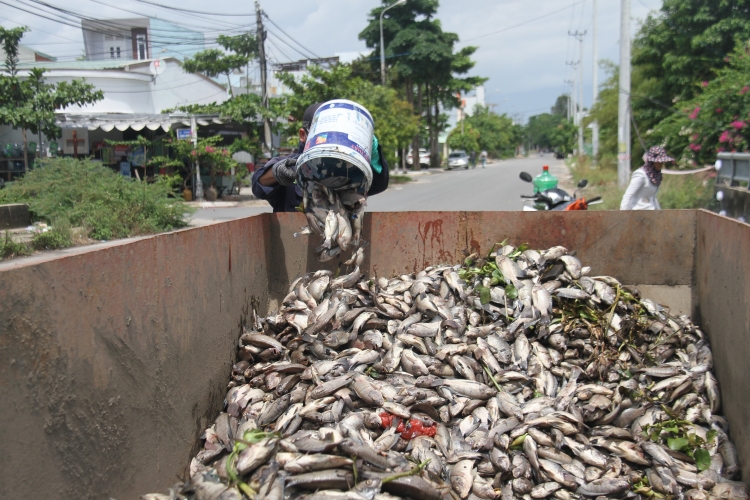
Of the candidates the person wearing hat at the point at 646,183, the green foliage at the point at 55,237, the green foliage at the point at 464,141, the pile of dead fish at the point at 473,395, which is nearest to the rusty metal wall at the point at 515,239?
the pile of dead fish at the point at 473,395

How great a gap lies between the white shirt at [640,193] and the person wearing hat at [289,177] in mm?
3227

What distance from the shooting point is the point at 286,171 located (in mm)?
4305

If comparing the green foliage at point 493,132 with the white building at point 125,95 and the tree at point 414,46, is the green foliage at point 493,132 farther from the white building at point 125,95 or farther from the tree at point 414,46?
the white building at point 125,95

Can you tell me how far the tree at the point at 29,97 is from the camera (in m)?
16.6

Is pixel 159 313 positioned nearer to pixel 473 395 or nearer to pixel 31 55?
pixel 473 395

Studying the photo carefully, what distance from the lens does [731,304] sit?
3.33 meters

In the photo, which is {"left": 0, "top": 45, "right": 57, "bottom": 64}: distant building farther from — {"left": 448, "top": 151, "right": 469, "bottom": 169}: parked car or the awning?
{"left": 448, "top": 151, "right": 469, "bottom": 169}: parked car

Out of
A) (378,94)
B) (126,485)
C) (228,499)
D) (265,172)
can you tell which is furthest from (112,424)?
(378,94)

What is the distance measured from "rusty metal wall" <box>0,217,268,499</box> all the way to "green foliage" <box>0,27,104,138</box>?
1604 centimetres

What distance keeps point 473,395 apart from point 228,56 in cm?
2493

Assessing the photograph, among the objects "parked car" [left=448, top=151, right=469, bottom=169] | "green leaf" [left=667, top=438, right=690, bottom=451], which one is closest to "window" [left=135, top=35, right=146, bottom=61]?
"parked car" [left=448, top=151, right=469, bottom=169]

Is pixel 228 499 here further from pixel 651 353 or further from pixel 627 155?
pixel 627 155

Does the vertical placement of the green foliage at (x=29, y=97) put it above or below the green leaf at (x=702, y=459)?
above

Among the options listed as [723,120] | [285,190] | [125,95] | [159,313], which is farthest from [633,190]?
[125,95]
